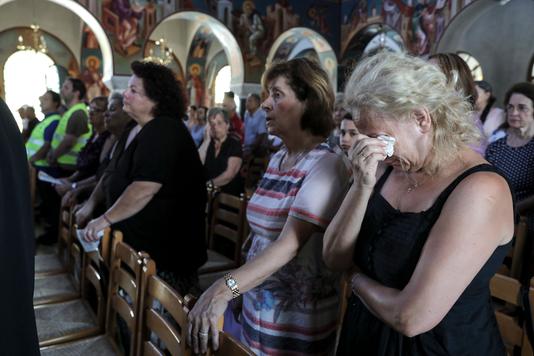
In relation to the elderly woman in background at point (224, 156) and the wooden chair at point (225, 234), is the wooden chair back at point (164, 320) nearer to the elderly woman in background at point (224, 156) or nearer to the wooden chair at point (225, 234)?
the wooden chair at point (225, 234)

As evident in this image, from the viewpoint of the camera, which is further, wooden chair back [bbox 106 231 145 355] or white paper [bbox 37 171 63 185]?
white paper [bbox 37 171 63 185]

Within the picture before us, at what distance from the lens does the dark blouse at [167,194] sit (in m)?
2.61

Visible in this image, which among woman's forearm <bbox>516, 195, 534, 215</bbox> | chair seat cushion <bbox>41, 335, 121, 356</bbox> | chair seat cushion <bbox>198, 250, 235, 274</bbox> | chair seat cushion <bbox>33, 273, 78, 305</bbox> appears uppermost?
woman's forearm <bbox>516, 195, 534, 215</bbox>

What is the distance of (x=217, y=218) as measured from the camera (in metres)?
3.88

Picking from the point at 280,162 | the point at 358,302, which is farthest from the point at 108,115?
the point at 358,302

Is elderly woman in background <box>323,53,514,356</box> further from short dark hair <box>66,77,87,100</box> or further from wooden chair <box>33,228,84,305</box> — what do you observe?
short dark hair <box>66,77,87,100</box>

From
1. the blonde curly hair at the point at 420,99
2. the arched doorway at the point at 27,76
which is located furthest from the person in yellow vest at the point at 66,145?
the arched doorway at the point at 27,76

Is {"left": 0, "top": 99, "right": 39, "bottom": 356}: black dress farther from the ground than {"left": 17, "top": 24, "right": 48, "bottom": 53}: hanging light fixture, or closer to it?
closer to it

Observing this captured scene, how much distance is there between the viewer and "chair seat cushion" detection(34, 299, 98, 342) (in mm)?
2621

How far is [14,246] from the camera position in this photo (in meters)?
1.06

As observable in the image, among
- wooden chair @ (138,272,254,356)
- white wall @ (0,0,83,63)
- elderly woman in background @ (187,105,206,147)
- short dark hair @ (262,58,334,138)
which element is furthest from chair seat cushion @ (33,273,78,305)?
white wall @ (0,0,83,63)

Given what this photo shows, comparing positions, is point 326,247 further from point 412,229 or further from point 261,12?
point 261,12

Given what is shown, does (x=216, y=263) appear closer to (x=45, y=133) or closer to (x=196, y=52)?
(x=45, y=133)

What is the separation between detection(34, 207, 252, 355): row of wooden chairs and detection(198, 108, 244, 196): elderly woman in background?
5.82 ft
